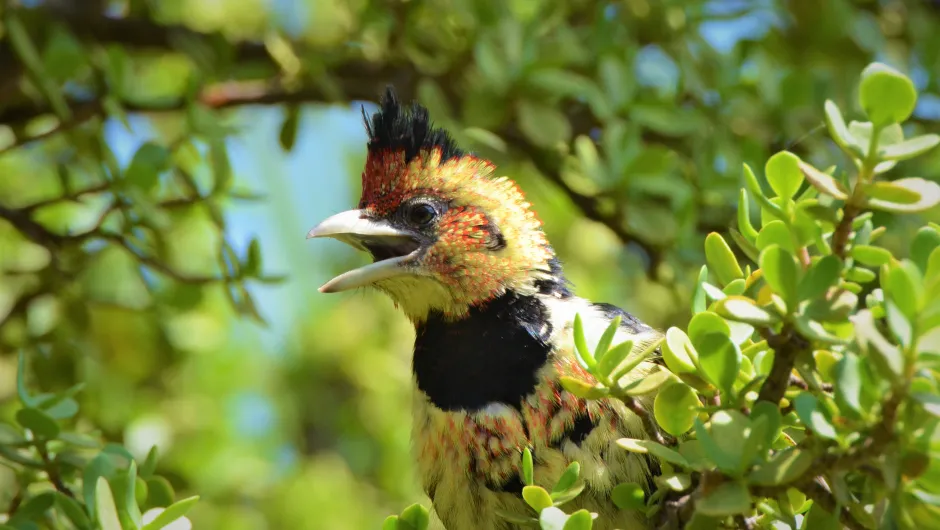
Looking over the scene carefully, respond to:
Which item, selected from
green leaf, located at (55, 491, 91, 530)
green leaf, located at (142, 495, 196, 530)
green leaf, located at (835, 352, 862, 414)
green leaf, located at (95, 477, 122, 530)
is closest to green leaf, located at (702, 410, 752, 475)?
green leaf, located at (835, 352, 862, 414)

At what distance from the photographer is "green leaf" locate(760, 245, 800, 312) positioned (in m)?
1.05

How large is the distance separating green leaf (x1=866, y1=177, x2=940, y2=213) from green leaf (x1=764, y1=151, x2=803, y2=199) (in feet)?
0.41

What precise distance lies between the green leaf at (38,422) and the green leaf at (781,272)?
39.7 inches

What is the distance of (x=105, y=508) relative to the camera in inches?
48.9

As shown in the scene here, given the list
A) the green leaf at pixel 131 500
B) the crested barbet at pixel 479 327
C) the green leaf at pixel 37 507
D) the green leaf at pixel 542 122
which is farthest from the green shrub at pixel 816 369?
the green leaf at pixel 542 122

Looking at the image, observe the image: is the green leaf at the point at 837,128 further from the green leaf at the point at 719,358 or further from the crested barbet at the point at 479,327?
the crested barbet at the point at 479,327

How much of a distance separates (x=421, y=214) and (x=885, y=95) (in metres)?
1.17

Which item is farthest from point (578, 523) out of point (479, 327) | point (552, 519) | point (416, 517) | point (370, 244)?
point (370, 244)

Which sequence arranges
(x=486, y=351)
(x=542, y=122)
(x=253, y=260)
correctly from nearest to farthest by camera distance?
(x=486, y=351)
(x=253, y=260)
(x=542, y=122)

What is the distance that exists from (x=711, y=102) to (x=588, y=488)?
Answer: 1.11m

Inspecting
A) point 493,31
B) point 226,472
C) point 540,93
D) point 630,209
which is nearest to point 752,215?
point 630,209

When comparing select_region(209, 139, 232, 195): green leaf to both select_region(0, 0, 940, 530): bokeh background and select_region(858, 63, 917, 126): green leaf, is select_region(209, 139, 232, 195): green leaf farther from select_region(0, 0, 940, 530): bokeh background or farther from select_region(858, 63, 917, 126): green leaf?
select_region(858, 63, 917, 126): green leaf

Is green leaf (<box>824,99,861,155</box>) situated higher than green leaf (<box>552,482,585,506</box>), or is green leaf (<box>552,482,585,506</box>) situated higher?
green leaf (<box>824,99,861,155</box>)

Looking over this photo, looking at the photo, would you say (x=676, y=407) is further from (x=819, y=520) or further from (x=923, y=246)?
(x=923, y=246)
